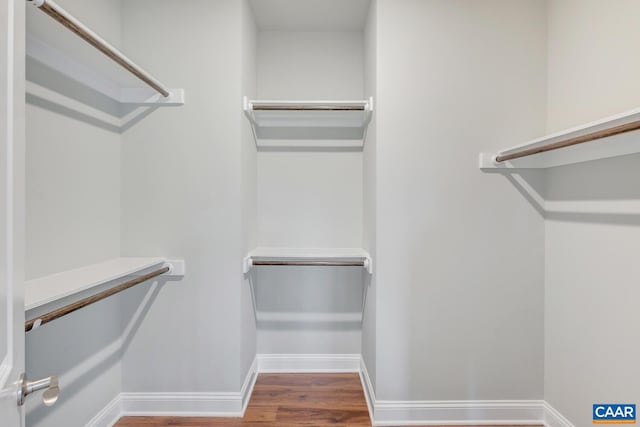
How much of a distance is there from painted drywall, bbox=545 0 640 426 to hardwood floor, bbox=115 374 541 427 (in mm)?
1079

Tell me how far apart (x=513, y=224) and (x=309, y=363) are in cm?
160

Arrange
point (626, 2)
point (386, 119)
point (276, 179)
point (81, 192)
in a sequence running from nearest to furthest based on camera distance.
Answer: point (626, 2)
point (81, 192)
point (386, 119)
point (276, 179)

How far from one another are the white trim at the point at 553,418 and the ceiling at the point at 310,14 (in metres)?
2.48

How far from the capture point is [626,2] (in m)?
1.38

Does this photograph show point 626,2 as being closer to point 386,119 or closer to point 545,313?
point 386,119

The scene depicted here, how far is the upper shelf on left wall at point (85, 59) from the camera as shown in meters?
1.13

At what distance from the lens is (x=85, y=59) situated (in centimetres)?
148

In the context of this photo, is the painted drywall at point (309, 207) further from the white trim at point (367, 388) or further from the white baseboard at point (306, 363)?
the white trim at point (367, 388)

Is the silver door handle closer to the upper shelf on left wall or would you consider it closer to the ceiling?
the upper shelf on left wall

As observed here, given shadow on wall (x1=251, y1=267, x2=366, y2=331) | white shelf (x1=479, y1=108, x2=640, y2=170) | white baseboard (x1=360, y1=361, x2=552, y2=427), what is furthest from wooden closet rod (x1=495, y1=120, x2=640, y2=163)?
white baseboard (x1=360, y1=361, x2=552, y2=427)

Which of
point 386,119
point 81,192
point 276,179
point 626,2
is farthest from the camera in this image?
point 276,179

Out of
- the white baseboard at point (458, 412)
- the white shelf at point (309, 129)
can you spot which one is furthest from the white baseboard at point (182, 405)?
the white shelf at point (309, 129)

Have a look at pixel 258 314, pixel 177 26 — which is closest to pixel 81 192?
pixel 177 26

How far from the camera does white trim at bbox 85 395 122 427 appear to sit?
1.72m
